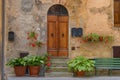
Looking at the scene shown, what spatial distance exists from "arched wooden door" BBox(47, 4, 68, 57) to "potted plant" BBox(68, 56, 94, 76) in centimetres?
149

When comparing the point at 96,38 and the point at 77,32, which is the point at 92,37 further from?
the point at 77,32

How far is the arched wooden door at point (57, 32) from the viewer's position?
1334cm

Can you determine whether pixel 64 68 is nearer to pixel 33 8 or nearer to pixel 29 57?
pixel 29 57

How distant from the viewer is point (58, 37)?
13461 mm

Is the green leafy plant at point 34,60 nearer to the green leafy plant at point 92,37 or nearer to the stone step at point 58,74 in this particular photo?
the stone step at point 58,74

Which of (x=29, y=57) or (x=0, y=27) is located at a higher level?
(x=0, y=27)

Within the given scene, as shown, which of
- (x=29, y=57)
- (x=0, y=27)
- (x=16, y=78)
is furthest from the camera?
(x=29, y=57)

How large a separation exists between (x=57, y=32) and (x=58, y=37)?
9.7 inches

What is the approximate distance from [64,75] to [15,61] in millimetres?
2039

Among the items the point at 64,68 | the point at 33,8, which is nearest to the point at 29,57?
the point at 64,68

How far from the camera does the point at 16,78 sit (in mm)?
11547

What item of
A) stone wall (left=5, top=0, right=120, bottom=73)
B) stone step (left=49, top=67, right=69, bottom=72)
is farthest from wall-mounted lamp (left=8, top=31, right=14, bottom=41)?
stone step (left=49, top=67, right=69, bottom=72)

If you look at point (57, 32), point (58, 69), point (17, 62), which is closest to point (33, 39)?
point (57, 32)

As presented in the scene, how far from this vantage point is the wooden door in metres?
13.4
